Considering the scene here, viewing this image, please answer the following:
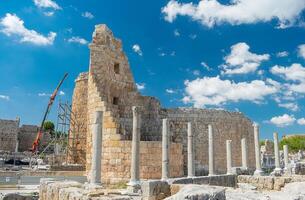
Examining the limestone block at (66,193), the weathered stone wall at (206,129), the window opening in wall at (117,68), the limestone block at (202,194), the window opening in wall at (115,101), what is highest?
the window opening in wall at (117,68)

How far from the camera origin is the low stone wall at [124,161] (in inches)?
686

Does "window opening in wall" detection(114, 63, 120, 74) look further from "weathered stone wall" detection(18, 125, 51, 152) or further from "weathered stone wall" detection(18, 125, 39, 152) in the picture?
"weathered stone wall" detection(18, 125, 39, 152)

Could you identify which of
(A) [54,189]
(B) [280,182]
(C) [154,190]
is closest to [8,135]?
(A) [54,189]

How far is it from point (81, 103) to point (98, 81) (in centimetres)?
571

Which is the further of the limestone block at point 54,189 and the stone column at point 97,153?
the stone column at point 97,153

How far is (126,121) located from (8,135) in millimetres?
33504

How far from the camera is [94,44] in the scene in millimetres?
21031

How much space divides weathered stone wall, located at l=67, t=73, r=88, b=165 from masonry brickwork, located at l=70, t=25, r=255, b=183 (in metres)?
0.07

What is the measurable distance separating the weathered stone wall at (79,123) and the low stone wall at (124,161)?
22.4 feet

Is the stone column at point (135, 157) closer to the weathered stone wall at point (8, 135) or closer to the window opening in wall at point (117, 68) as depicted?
the window opening in wall at point (117, 68)

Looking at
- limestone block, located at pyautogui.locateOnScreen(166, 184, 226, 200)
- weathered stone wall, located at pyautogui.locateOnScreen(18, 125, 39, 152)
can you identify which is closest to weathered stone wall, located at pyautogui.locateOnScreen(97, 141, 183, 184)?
limestone block, located at pyautogui.locateOnScreen(166, 184, 226, 200)

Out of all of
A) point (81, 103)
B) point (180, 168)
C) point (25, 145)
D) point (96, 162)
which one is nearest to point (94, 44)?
point (81, 103)

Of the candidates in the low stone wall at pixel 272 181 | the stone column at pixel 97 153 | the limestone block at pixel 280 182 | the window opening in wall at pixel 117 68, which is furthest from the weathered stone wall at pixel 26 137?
the limestone block at pixel 280 182

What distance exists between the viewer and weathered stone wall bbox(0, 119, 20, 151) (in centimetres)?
4862
